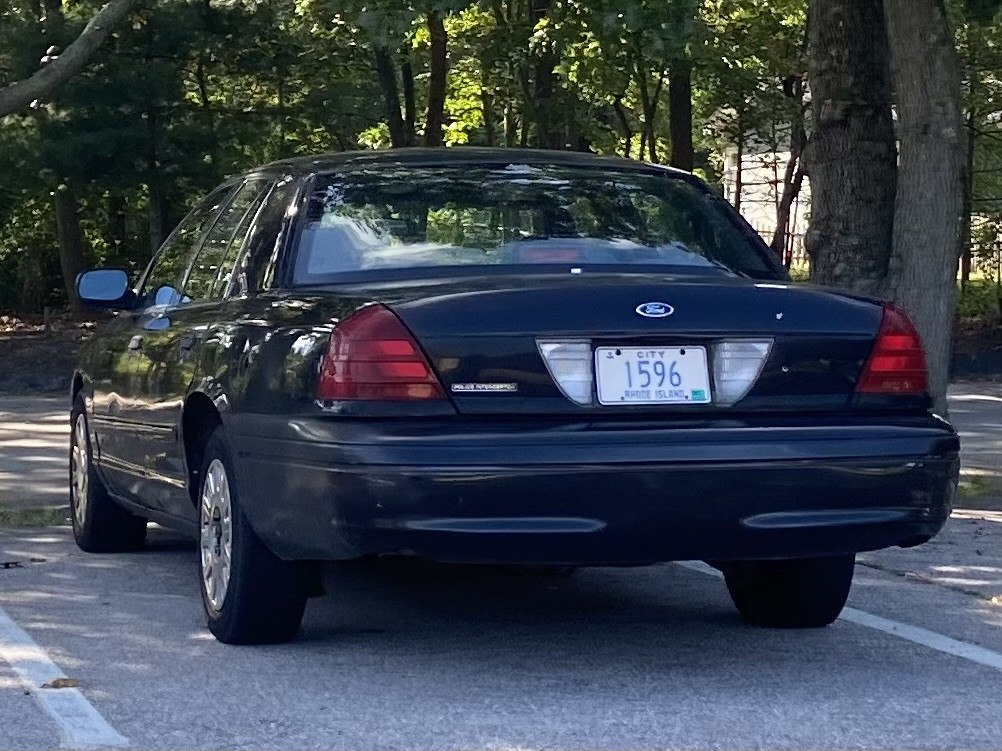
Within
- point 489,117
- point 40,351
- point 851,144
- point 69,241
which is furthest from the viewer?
point 489,117

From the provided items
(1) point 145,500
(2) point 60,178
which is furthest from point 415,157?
(2) point 60,178

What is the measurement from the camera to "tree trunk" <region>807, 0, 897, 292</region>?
1038 cm

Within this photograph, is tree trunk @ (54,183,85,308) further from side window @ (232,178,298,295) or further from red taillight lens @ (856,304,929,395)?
red taillight lens @ (856,304,929,395)

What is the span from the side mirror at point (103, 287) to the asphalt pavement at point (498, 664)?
1.13 meters

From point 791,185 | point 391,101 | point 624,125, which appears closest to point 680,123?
point 391,101

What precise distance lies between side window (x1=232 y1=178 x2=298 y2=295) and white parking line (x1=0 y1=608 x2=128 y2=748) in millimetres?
1377

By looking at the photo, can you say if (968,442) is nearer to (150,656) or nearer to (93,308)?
(93,308)

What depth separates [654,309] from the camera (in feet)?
17.6

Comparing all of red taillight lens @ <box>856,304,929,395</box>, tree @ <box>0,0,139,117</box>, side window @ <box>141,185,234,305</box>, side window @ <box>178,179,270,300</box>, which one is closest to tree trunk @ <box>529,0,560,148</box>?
tree @ <box>0,0,139,117</box>

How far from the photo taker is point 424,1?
11.3 m

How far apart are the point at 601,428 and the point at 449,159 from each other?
1.66m

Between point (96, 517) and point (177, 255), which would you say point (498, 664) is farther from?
point (96, 517)

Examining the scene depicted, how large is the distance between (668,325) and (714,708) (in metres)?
1.08

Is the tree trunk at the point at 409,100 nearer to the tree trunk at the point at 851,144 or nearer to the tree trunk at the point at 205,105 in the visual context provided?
the tree trunk at the point at 205,105
